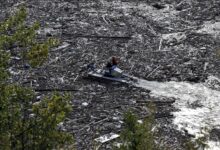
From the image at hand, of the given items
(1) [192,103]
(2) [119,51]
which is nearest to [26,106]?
(1) [192,103]

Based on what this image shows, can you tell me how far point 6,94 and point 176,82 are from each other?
9.12 metres

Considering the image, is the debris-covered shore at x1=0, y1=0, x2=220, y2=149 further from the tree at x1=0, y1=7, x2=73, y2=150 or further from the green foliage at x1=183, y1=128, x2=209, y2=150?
the tree at x1=0, y1=7, x2=73, y2=150

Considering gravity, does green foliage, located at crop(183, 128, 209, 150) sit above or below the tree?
below

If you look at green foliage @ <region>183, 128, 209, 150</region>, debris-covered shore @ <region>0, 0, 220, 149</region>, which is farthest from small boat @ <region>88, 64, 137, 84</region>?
green foliage @ <region>183, 128, 209, 150</region>

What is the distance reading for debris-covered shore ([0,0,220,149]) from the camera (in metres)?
12.9

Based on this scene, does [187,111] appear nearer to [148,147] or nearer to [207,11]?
[148,147]

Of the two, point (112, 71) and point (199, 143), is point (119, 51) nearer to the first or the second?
point (112, 71)

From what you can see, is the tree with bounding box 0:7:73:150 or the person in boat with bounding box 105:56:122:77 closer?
the tree with bounding box 0:7:73:150

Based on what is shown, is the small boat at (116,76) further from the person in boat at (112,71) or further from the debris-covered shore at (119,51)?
the debris-covered shore at (119,51)

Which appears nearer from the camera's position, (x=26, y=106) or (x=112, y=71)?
(x=26, y=106)

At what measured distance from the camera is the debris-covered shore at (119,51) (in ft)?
42.3

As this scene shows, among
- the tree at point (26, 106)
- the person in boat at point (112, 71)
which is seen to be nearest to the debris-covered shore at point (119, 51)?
the person in boat at point (112, 71)

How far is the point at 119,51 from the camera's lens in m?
17.4

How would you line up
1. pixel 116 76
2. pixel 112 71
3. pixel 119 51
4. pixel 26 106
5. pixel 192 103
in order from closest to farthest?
1. pixel 26 106
2. pixel 192 103
3. pixel 112 71
4. pixel 116 76
5. pixel 119 51
